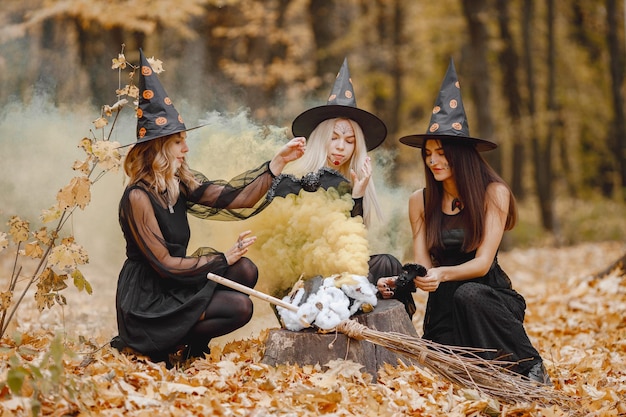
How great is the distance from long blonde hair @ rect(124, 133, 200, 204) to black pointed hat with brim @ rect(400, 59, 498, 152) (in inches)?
61.7

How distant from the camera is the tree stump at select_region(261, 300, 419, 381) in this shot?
4004 mm

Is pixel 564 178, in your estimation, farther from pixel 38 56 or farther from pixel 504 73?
pixel 38 56

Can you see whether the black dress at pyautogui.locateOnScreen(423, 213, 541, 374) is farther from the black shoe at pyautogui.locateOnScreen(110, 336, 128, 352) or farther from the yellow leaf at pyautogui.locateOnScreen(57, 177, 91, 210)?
the yellow leaf at pyautogui.locateOnScreen(57, 177, 91, 210)

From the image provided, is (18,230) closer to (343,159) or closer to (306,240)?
(306,240)

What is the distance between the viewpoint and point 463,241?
4648mm

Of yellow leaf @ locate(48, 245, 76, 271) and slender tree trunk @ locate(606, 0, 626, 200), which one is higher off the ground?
slender tree trunk @ locate(606, 0, 626, 200)

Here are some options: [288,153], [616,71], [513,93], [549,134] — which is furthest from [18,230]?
[513,93]

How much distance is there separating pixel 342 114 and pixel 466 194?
962 mm

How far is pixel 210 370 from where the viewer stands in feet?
13.1

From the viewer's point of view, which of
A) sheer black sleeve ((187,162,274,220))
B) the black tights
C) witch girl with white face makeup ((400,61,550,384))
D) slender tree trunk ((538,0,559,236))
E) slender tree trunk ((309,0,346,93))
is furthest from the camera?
slender tree trunk ((538,0,559,236))

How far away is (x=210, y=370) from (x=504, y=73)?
17.9 m

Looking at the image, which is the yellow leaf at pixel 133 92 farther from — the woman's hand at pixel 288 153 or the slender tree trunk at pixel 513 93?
the slender tree trunk at pixel 513 93

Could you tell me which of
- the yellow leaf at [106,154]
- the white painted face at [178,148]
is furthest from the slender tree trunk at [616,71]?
the yellow leaf at [106,154]

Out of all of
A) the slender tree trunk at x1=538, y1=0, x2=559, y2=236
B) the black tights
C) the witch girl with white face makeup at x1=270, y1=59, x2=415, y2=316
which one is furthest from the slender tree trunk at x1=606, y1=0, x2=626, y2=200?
the black tights
